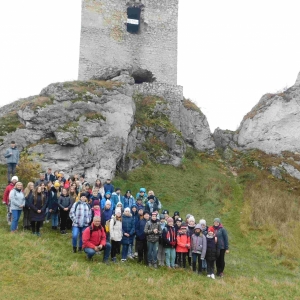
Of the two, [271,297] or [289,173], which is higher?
[289,173]

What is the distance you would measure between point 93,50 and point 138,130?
8.47 meters

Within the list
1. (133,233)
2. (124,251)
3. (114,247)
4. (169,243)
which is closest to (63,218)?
(114,247)

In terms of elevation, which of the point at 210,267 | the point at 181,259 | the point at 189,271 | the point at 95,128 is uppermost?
the point at 95,128

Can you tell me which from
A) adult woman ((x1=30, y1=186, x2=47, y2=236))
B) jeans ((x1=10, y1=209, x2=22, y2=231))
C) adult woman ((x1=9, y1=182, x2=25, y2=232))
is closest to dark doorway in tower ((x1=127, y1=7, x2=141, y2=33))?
adult woman ((x1=30, y1=186, x2=47, y2=236))

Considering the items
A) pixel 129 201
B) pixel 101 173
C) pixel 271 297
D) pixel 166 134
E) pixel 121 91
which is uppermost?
pixel 121 91

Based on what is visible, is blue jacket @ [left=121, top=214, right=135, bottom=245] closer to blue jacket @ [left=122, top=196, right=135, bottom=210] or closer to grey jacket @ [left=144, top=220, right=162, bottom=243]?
grey jacket @ [left=144, top=220, right=162, bottom=243]

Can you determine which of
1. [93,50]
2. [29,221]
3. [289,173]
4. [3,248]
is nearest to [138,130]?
[93,50]

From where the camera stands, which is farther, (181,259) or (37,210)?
(37,210)

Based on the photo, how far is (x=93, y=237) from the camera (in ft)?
36.1

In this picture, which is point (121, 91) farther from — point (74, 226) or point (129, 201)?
point (74, 226)

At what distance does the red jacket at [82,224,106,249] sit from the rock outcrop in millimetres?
10092

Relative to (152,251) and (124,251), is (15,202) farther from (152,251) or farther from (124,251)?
(152,251)

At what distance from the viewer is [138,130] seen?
1021 inches

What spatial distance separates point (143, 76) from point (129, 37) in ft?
11.2
